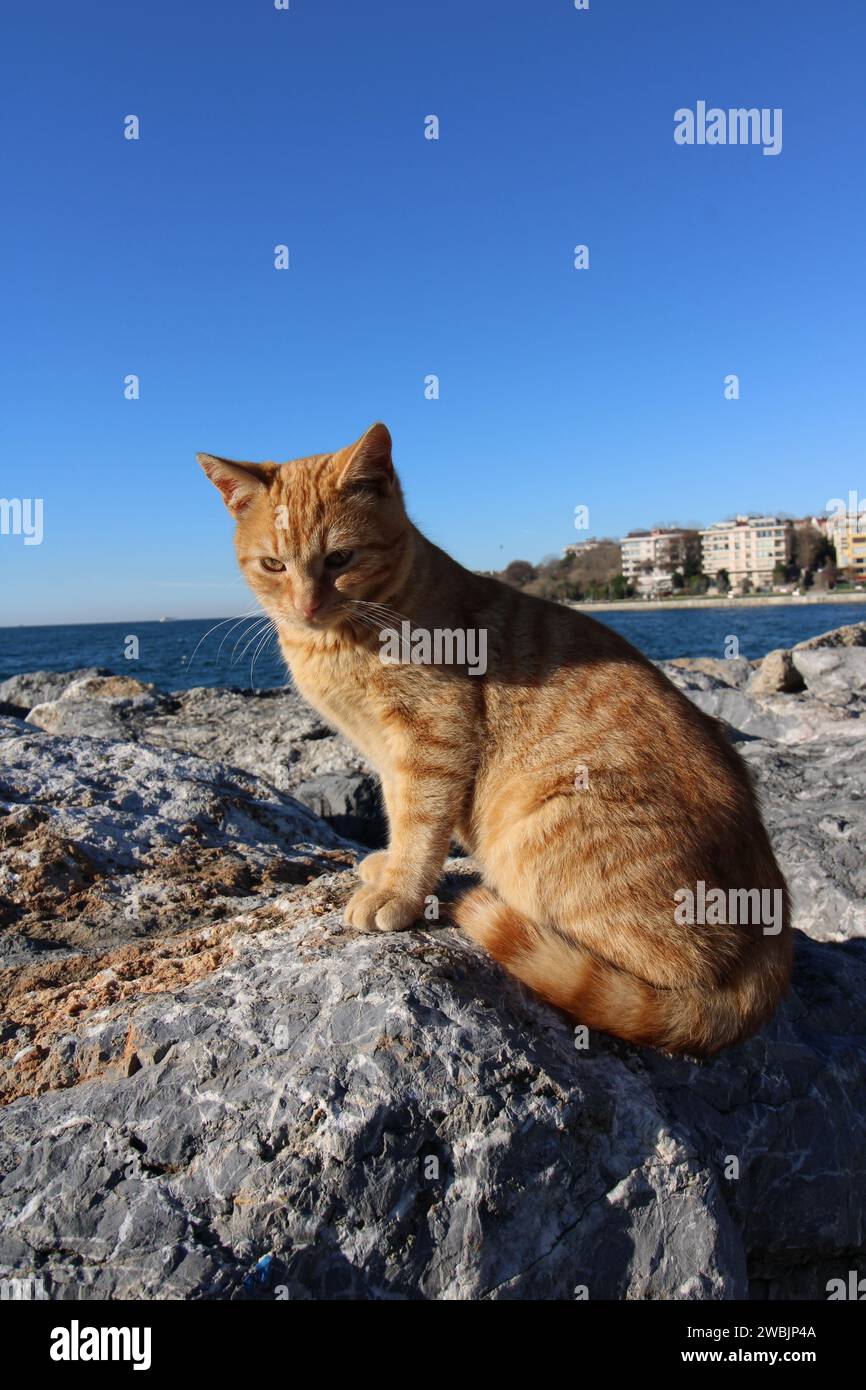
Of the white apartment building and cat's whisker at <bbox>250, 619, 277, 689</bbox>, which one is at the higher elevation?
the white apartment building

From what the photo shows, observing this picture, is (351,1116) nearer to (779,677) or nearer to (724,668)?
(779,677)

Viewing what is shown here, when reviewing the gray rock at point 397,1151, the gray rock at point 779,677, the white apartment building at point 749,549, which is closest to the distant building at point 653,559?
the white apartment building at point 749,549

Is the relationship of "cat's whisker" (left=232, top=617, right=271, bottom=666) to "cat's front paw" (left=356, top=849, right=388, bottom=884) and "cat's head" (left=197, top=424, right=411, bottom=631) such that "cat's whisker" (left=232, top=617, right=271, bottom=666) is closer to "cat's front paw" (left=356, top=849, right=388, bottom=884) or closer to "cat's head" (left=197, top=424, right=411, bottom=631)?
"cat's head" (left=197, top=424, right=411, bottom=631)

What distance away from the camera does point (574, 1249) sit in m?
2.14

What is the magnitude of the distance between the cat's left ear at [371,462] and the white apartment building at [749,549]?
331ft

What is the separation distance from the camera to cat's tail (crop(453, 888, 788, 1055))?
8.46 ft

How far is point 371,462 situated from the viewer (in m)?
3.55

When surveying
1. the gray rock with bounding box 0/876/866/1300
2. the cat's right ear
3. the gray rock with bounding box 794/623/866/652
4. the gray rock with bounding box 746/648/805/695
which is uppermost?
the cat's right ear

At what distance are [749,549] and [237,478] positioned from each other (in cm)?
11029

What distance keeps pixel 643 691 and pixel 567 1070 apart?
1510 mm

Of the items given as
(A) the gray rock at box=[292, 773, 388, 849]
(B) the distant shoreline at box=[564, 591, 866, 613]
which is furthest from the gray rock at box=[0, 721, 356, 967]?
(B) the distant shoreline at box=[564, 591, 866, 613]

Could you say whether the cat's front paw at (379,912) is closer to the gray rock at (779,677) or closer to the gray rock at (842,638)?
the gray rock at (779,677)

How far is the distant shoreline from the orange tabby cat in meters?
83.6

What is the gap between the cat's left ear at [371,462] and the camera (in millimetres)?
3467
